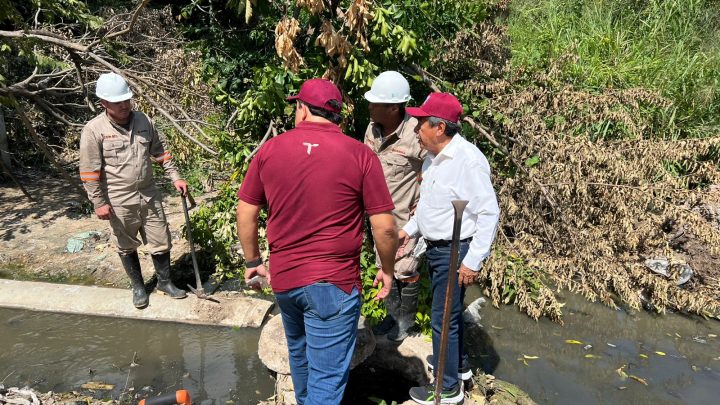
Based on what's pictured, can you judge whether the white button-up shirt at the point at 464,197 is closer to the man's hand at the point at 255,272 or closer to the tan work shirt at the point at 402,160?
the tan work shirt at the point at 402,160

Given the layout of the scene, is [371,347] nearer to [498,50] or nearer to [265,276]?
[265,276]

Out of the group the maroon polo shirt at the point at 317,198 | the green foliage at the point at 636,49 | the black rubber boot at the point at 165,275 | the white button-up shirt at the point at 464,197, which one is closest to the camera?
the maroon polo shirt at the point at 317,198

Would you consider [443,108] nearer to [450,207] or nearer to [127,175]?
[450,207]

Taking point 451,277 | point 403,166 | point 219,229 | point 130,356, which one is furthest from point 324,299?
point 219,229

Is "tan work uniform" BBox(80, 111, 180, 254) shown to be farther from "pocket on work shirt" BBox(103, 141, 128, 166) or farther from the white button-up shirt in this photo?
the white button-up shirt

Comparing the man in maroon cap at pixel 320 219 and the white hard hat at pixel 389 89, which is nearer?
the man in maroon cap at pixel 320 219

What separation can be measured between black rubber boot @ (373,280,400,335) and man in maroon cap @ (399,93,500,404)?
0.88m

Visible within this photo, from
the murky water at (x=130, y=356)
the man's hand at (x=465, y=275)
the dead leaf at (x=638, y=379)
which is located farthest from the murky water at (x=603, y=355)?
the murky water at (x=130, y=356)

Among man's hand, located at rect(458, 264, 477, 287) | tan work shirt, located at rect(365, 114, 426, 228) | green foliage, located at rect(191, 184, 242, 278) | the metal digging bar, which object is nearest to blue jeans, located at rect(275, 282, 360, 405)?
the metal digging bar

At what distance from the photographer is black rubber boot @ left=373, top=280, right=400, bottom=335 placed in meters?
3.97

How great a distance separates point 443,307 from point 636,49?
22.8ft

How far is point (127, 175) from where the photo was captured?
167 inches

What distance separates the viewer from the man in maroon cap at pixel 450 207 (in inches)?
108

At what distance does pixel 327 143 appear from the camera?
2320mm
